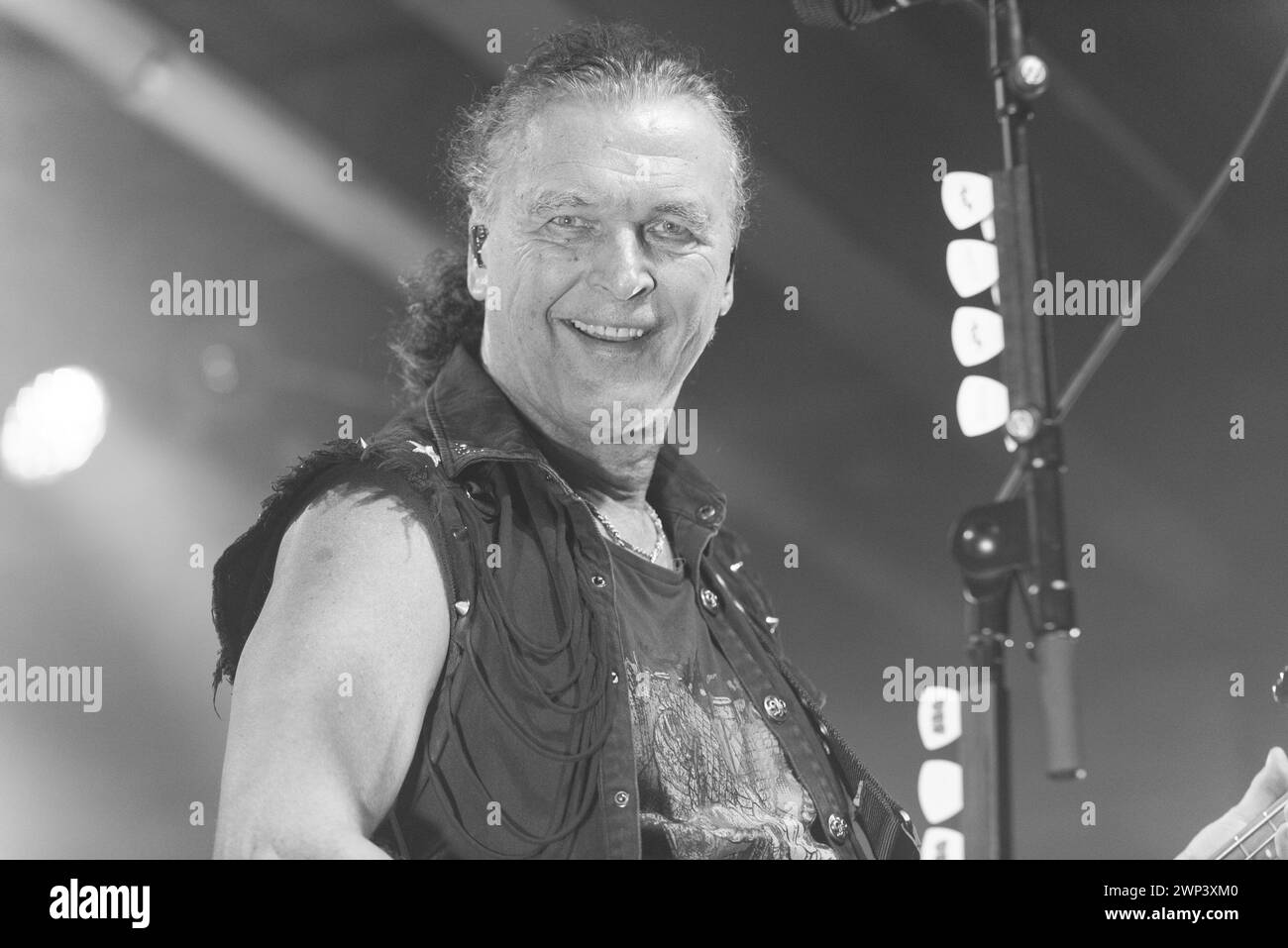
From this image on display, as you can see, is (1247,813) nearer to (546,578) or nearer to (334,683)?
(546,578)

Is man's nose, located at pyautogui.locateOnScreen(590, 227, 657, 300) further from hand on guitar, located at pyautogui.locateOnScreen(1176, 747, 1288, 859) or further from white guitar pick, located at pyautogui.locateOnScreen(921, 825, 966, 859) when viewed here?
hand on guitar, located at pyautogui.locateOnScreen(1176, 747, 1288, 859)

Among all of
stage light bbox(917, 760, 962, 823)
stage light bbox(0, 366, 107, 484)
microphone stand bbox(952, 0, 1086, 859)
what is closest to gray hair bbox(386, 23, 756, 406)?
stage light bbox(0, 366, 107, 484)

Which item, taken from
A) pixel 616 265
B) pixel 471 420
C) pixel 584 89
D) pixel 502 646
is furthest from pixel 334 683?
pixel 584 89

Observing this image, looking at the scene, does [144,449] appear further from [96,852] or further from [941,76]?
[941,76]

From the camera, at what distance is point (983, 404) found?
81.4 inches

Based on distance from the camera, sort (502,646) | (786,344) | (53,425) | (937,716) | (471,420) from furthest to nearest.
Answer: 1. (786,344)
2. (937,716)
3. (53,425)
4. (471,420)
5. (502,646)

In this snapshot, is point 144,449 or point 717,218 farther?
point 144,449

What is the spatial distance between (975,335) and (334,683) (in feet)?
4.00

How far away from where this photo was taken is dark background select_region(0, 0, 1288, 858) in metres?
2.22

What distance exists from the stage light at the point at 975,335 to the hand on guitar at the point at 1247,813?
77cm

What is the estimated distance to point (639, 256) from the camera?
6.40 feet

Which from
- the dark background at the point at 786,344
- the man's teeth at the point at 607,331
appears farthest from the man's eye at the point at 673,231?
the dark background at the point at 786,344
